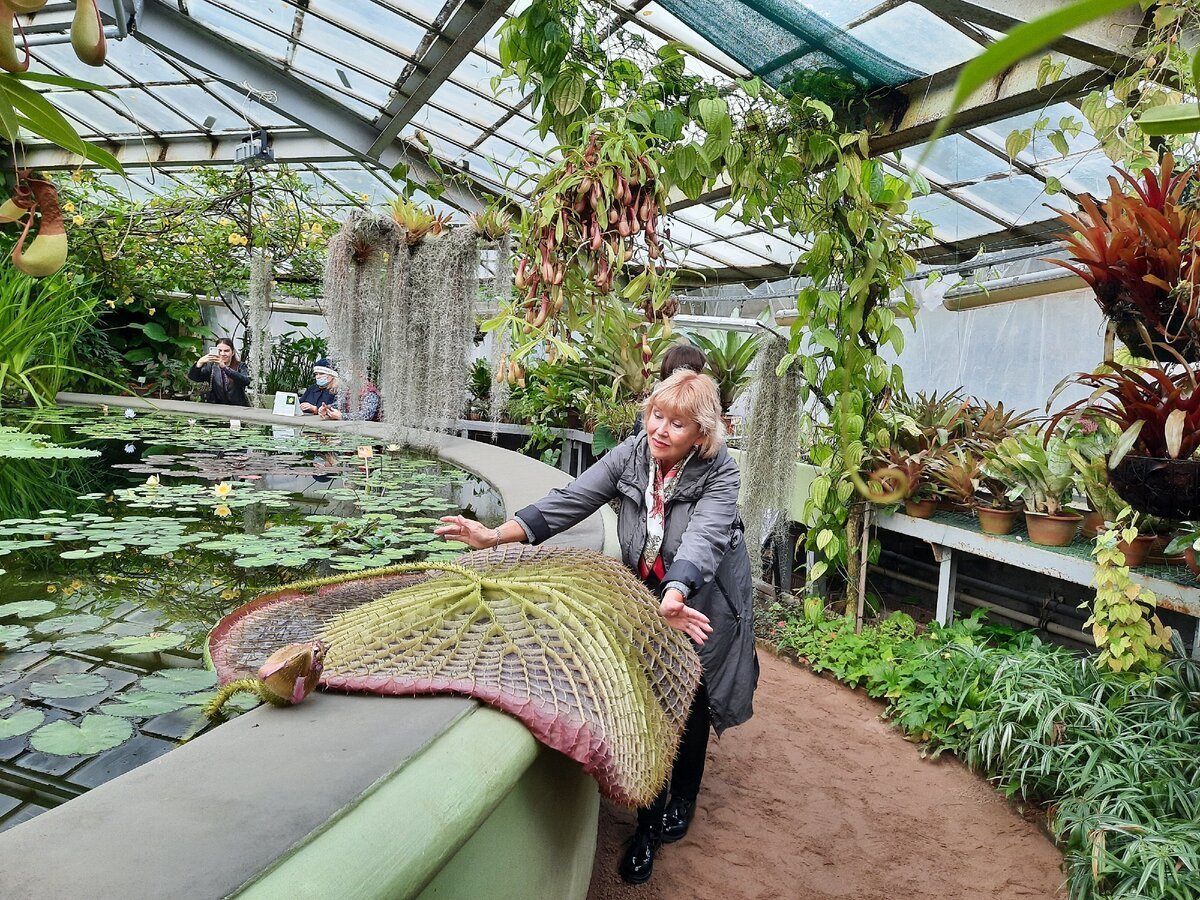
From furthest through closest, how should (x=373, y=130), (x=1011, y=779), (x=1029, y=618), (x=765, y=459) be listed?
(x=373, y=130), (x=765, y=459), (x=1029, y=618), (x=1011, y=779)

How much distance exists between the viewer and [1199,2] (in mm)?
1996

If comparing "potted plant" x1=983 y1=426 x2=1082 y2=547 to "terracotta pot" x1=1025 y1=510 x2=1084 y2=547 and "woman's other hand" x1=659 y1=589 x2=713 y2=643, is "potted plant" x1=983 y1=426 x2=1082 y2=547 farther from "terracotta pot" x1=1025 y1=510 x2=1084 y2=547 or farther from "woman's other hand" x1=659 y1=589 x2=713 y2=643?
"woman's other hand" x1=659 y1=589 x2=713 y2=643

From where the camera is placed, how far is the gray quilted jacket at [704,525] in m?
2.04

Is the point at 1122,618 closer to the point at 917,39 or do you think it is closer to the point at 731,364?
the point at 917,39

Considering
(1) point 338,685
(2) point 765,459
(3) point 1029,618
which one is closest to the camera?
(1) point 338,685

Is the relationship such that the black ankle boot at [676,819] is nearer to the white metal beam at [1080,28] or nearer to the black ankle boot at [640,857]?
the black ankle boot at [640,857]

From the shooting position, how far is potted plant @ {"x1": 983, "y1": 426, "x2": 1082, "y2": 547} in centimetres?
304

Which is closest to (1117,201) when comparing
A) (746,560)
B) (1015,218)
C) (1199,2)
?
(1199,2)

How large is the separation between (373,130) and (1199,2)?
6.56m

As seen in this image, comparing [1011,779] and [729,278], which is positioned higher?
[729,278]

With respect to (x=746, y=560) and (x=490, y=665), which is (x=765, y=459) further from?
(x=490, y=665)

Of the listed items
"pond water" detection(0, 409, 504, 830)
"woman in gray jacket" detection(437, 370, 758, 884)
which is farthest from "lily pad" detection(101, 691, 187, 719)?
"woman in gray jacket" detection(437, 370, 758, 884)

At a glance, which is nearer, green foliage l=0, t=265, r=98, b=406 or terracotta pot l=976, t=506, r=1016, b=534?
terracotta pot l=976, t=506, r=1016, b=534

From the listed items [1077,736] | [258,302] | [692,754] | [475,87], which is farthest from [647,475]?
[258,302]
